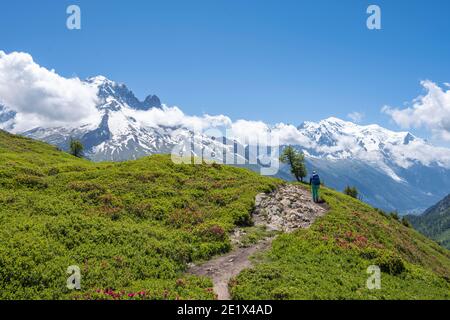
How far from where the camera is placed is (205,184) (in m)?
50.2

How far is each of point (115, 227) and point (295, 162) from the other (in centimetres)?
7703

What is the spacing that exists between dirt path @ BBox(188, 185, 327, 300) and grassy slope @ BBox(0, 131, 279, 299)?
1.20 metres

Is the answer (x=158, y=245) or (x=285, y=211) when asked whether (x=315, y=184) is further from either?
(x=158, y=245)

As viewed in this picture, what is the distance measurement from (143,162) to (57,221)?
99.8 ft

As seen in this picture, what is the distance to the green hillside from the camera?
21594 millimetres

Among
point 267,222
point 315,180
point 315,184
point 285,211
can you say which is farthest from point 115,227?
point 315,184

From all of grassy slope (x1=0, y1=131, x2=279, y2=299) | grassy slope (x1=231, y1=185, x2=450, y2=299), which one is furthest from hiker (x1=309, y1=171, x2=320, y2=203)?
grassy slope (x1=231, y1=185, x2=450, y2=299)

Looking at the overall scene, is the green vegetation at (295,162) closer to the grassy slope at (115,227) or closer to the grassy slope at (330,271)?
the grassy slope at (115,227)

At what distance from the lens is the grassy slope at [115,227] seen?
70.9 feet

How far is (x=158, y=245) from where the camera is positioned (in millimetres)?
28125

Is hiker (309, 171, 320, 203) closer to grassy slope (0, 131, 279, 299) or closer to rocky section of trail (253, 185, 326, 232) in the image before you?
rocky section of trail (253, 185, 326, 232)
